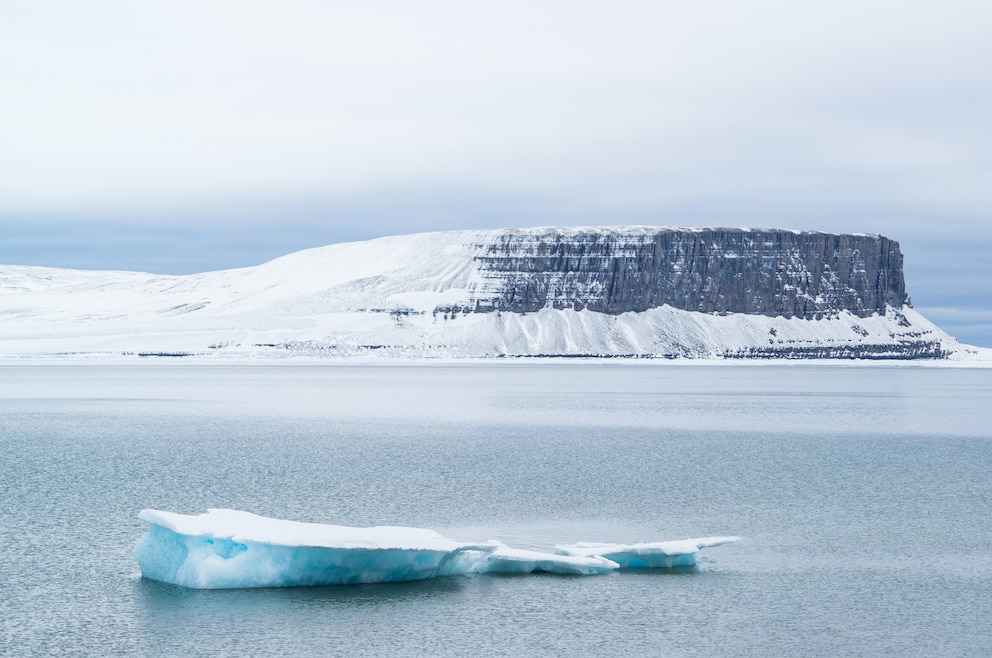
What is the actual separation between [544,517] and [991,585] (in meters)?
8.66

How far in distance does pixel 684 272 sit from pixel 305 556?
182m

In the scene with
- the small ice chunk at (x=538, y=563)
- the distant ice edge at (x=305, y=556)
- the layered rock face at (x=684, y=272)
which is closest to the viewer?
the distant ice edge at (x=305, y=556)

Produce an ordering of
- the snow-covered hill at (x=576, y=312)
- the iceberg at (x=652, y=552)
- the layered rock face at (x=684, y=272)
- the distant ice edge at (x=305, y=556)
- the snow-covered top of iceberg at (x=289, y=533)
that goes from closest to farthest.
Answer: the snow-covered top of iceberg at (x=289, y=533) < the distant ice edge at (x=305, y=556) < the iceberg at (x=652, y=552) < the snow-covered hill at (x=576, y=312) < the layered rock face at (x=684, y=272)

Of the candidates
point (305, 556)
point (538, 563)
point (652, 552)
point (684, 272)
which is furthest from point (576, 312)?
point (305, 556)

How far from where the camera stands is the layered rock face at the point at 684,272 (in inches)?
7544

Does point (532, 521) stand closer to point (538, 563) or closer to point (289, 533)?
point (538, 563)

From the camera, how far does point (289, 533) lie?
17.1 metres

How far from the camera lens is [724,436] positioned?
42031 mm

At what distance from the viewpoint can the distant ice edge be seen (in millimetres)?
16578

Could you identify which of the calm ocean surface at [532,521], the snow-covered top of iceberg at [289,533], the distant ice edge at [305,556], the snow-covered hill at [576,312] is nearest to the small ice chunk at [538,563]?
the distant ice edge at [305,556]

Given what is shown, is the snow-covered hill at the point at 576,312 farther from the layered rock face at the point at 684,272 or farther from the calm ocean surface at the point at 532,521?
the calm ocean surface at the point at 532,521

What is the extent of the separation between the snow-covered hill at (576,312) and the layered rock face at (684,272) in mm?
217

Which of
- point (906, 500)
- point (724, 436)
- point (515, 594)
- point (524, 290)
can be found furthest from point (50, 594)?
point (524, 290)

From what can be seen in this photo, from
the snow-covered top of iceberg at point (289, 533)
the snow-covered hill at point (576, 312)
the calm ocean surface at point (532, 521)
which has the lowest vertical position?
the calm ocean surface at point (532, 521)
